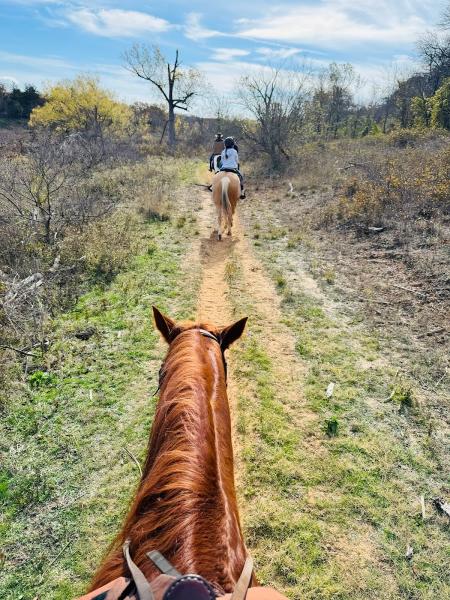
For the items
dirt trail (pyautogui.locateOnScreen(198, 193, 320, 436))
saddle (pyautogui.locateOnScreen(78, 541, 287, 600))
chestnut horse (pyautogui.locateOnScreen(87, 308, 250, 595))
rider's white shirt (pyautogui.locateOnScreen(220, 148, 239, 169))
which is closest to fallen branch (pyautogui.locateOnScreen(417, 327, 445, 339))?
dirt trail (pyautogui.locateOnScreen(198, 193, 320, 436))

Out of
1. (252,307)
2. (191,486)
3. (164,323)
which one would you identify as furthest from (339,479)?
(252,307)

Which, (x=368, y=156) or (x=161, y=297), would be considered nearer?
(x=161, y=297)

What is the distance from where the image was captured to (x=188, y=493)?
168cm

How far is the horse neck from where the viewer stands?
1521 millimetres

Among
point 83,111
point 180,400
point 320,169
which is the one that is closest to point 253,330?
point 180,400

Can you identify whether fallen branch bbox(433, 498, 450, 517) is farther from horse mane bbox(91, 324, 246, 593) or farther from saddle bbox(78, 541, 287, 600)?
saddle bbox(78, 541, 287, 600)

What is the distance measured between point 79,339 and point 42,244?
13.2ft

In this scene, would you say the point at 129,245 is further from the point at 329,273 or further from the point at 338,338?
the point at 338,338

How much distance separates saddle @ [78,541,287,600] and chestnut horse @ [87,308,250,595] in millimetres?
79

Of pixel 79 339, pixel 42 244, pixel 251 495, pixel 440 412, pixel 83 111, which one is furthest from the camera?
pixel 83 111

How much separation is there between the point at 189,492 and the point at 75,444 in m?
3.02

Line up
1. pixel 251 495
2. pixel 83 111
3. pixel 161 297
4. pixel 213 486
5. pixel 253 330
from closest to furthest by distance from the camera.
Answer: pixel 213 486 < pixel 251 495 < pixel 253 330 < pixel 161 297 < pixel 83 111

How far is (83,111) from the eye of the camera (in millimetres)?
32531

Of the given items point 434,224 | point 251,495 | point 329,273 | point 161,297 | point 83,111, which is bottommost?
point 251,495
